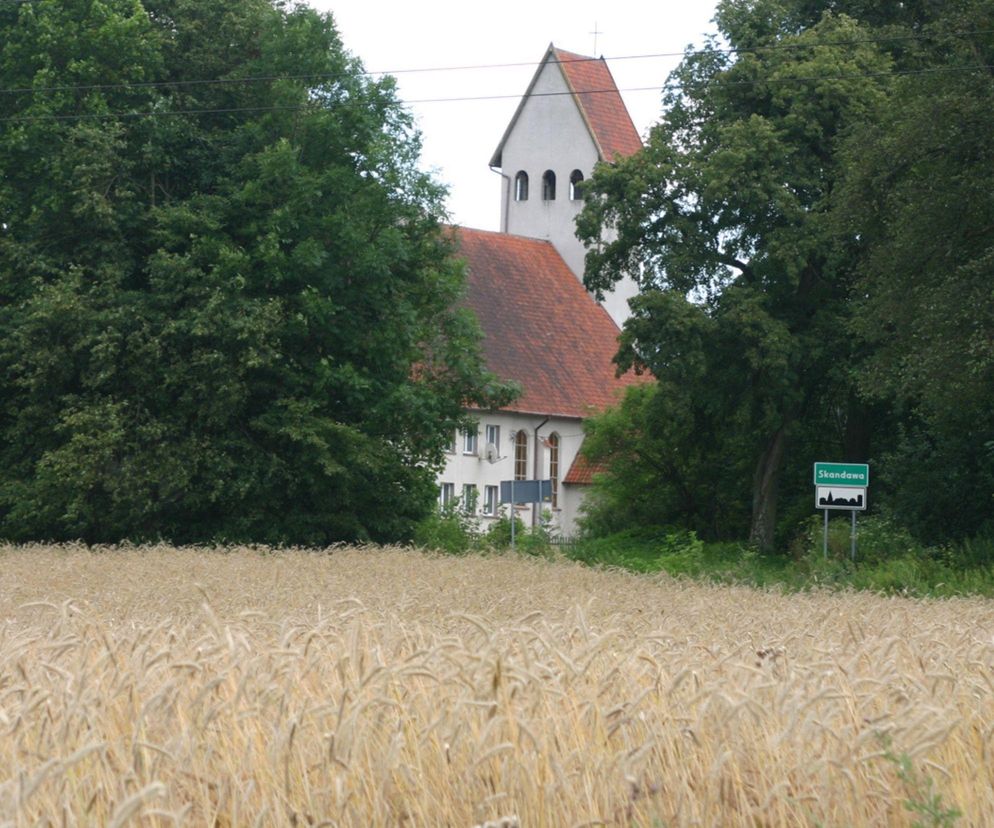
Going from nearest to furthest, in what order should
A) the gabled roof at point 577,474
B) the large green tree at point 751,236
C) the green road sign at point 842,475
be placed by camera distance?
the green road sign at point 842,475 < the large green tree at point 751,236 < the gabled roof at point 577,474

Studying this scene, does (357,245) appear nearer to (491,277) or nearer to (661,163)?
(661,163)

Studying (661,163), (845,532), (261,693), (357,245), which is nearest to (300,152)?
(357,245)

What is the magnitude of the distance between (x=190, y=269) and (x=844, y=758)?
33.5 metres

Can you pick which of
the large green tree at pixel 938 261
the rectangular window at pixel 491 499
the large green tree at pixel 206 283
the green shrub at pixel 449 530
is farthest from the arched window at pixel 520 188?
the large green tree at pixel 938 261

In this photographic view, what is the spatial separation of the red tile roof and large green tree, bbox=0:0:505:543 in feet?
104

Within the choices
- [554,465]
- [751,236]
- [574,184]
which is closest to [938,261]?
[751,236]

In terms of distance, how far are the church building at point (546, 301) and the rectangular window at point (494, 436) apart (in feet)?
0.13

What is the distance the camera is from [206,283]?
3678 centimetres

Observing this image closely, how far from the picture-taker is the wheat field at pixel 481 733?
426 cm

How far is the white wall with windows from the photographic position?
65.4 meters

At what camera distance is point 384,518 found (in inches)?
1538

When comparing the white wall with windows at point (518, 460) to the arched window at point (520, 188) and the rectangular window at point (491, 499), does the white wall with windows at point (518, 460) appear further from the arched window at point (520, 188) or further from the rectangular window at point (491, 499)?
the arched window at point (520, 188)

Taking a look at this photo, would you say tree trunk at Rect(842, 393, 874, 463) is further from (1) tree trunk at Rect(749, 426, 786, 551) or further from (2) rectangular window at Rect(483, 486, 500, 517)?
(2) rectangular window at Rect(483, 486, 500, 517)

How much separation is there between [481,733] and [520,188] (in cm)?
7132
